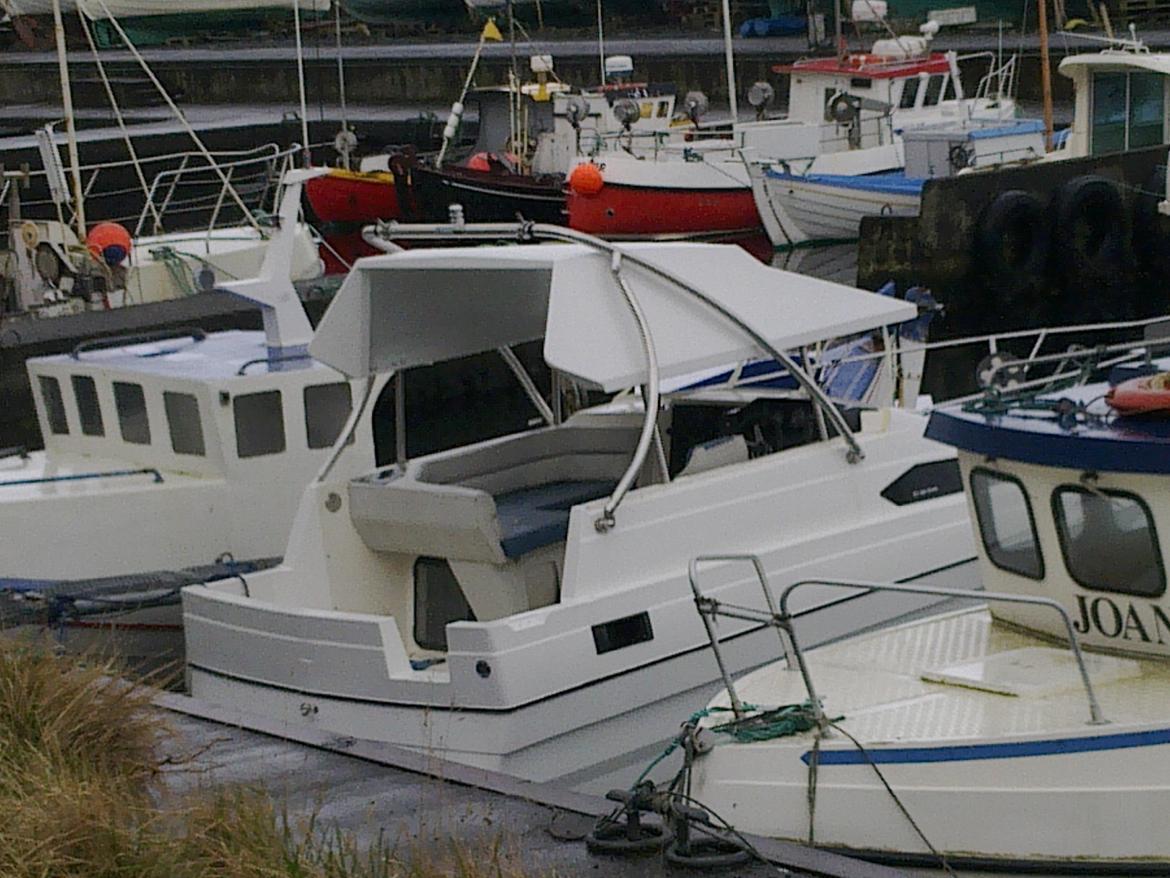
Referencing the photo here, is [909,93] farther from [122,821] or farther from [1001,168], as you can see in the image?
[122,821]

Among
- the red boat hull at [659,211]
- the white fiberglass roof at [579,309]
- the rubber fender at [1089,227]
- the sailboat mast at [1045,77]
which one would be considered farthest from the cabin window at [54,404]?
the red boat hull at [659,211]

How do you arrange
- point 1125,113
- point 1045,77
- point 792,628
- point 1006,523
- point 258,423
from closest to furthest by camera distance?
point 792,628, point 1006,523, point 258,423, point 1125,113, point 1045,77

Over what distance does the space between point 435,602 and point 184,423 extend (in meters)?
2.36

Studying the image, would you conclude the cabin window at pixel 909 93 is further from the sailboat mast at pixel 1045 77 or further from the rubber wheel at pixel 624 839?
the rubber wheel at pixel 624 839

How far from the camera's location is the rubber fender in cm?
2430

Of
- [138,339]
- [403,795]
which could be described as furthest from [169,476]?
[403,795]

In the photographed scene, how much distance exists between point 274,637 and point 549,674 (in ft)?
4.91

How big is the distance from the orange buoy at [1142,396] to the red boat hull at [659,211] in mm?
24255

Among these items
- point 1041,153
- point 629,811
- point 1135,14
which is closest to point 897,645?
point 629,811

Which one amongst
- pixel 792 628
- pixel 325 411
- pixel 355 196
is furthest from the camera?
pixel 355 196

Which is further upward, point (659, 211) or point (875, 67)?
point (875, 67)

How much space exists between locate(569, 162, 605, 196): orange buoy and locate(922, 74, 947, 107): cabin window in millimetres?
5505

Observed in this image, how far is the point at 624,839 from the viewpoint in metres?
6.98

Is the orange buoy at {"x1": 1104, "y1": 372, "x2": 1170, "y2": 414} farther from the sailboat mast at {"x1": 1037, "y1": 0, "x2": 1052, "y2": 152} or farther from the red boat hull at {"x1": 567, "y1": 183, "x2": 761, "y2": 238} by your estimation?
the red boat hull at {"x1": 567, "y1": 183, "x2": 761, "y2": 238}
